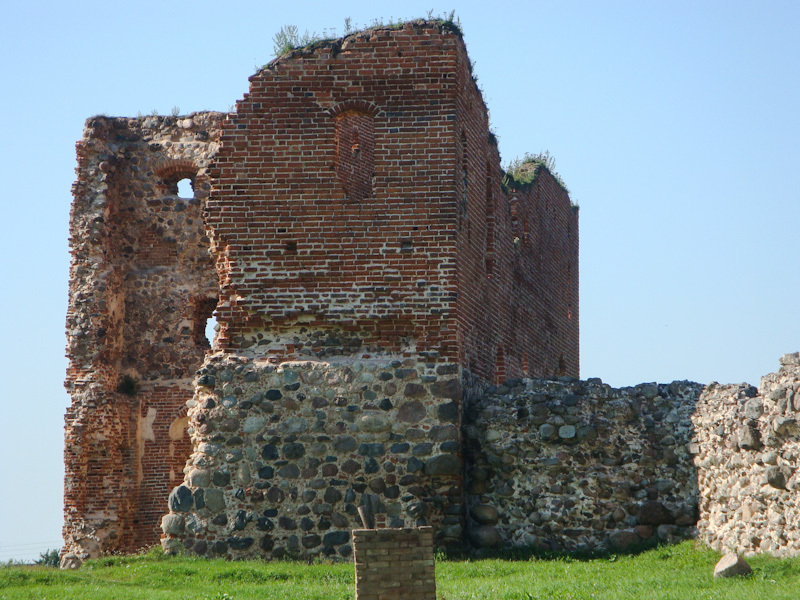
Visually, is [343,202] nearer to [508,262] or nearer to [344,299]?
[344,299]

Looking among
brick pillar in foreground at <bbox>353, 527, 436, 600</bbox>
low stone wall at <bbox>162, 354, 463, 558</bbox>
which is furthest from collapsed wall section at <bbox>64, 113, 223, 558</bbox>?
brick pillar in foreground at <bbox>353, 527, 436, 600</bbox>

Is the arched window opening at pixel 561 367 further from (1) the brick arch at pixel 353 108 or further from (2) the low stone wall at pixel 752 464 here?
(1) the brick arch at pixel 353 108

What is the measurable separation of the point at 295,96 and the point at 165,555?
550cm

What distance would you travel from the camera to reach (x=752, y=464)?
433 inches

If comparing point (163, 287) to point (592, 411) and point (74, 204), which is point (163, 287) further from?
point (592, 411)

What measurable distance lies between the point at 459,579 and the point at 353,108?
566 cm

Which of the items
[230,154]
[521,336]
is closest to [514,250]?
[521,336]

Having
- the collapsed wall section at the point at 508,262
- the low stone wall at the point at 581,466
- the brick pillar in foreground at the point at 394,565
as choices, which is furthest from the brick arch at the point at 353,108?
the brick pillar in foreground at the point at 394,565

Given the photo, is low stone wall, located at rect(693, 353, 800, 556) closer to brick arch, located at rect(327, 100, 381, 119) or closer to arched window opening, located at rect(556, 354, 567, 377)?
brick arch, located at rect(327, 100, 381, 119)

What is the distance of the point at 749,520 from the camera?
36.0ft

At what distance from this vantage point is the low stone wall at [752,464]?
10305 millimetres

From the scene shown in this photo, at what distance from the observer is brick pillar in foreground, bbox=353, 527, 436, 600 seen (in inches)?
365

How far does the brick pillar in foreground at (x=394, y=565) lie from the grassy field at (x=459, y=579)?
599mm

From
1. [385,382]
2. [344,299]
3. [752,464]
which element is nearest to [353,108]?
[344,299]
